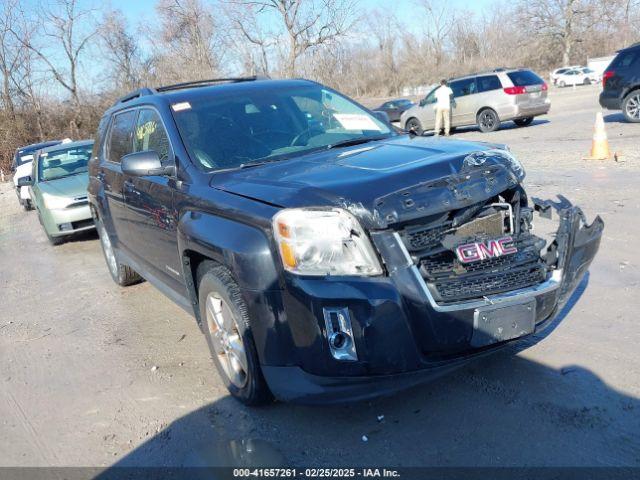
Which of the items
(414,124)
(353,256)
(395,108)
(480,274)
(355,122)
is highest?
(355,122)

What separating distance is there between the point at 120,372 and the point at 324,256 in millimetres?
2349

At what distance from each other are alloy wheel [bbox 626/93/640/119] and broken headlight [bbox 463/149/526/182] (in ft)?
43.1

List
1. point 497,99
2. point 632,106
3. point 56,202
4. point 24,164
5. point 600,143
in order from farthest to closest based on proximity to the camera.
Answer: point 24,164 < point 497,99 < point 632,106 < point 600,143 < point 56,202

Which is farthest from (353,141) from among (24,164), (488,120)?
(24,164)

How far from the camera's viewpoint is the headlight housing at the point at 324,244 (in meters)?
2.94

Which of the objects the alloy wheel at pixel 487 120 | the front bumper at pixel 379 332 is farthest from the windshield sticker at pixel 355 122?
the alloy wheel at pixel 487 120

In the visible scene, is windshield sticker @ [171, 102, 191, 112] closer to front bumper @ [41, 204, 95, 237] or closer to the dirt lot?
the dirt lot

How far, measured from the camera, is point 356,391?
2.95 m

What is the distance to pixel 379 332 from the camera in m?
2.83

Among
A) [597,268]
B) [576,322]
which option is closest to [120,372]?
[576,322]

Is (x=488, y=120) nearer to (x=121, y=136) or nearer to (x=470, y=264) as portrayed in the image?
(x=121, y=136)

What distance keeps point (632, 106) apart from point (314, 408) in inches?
561

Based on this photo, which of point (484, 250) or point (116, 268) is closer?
point (484, 250)

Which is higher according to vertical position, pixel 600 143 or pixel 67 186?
pixel 67 186
